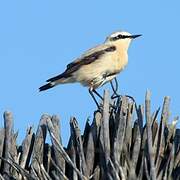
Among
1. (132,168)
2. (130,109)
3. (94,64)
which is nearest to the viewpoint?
(132,168)

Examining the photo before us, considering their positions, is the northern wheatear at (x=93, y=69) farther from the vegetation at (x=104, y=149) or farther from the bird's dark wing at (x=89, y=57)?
the vegetation at (x=104, y=149)

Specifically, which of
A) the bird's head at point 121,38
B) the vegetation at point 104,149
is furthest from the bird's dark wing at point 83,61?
the vegetation at point 104,149

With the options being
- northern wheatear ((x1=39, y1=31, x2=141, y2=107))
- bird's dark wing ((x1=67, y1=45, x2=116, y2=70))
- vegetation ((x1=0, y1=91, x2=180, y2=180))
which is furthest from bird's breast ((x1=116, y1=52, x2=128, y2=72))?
vegetation ((x1=0, y1=91, x2=180, y2=180))

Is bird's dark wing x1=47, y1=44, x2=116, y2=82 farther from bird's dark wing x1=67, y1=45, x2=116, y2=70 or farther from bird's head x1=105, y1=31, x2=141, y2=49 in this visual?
bird's head x1=105, y1=31, x2=141, y2=49

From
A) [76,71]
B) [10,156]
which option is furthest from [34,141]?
[76,71]

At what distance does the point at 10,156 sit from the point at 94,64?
350 cm

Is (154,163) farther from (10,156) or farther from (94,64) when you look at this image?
(94,64)

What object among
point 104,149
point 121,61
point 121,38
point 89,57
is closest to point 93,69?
point 89,57

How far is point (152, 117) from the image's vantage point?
5.52 metres

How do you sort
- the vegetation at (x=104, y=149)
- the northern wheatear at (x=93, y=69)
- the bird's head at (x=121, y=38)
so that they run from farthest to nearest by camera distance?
1. the bird's head at (x=121, y=38)
2. the northern wheatear at (x=93, y=69)
3. the vegetation at (x=104, y=149)

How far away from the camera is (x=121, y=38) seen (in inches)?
368

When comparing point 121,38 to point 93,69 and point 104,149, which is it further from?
point 104,149

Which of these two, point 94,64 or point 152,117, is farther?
point 94,64

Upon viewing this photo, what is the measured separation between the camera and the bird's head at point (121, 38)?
9.27m
